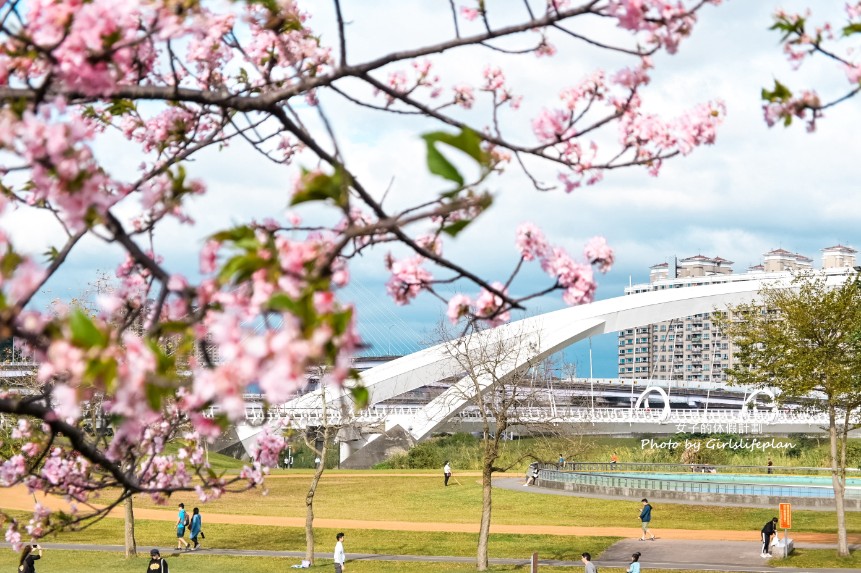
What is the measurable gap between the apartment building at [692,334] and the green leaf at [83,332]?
128869mm

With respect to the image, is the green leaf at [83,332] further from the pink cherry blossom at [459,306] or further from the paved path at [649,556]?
the paved path at [649,556]

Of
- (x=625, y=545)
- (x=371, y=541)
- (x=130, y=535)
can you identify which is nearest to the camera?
(x=130, y=535)

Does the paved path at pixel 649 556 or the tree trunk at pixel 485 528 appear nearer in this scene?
the tree trunk at pixel 485 528

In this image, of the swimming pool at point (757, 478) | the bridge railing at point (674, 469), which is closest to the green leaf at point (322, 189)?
the swimming pool at point (757, 478)

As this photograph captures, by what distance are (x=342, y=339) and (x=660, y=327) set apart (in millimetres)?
161427

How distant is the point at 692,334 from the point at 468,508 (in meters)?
121

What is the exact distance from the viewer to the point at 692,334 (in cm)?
14912

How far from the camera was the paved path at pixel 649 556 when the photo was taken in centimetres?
2050

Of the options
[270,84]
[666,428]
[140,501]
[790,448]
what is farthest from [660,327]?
[270,84]

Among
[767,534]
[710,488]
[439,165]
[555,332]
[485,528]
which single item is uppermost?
[555,332]

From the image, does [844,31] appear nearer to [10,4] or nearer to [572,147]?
[572,147]

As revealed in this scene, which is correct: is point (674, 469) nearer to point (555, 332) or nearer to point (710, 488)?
point (710, 488)

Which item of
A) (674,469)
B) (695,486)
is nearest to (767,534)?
(695,486)

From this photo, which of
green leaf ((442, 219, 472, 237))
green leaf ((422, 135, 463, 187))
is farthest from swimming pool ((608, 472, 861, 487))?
green leaf ((422, 135, 463, 187))
